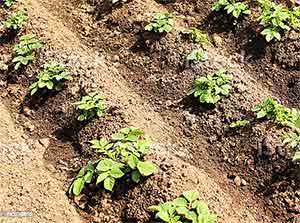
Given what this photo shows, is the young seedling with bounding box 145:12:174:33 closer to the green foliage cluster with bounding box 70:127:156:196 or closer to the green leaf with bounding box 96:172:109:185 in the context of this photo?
the green foliage cluster with bounding box 70:127:156:196

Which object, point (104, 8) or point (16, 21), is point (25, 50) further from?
point (104, 8)

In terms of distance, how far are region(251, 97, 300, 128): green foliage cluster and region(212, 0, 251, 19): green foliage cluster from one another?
1.72m

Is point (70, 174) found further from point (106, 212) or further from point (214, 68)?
point (214, 68)

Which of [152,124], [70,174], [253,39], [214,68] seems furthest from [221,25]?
[70,174]

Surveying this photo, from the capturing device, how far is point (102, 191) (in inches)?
197

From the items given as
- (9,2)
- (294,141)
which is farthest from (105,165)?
(9,2)

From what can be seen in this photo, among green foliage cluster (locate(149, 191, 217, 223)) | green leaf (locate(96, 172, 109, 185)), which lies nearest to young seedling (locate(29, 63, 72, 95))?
green leaf (locate(96, 172, 109, 185))

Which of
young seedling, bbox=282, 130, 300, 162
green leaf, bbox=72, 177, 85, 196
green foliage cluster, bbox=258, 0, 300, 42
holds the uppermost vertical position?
green foliage cluster, bbox=258, 0, 300, 42

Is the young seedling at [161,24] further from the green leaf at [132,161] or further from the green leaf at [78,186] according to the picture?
the green leaf at [78,186]

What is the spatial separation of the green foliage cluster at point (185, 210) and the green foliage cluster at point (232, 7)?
3007 millimetres

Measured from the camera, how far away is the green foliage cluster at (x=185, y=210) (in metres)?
4.42

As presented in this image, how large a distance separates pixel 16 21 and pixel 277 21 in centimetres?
368

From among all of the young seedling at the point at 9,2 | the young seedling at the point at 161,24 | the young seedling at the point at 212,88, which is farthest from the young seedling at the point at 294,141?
the young seedling at the point at 9,2

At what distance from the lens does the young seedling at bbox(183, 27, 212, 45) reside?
6.63 meters
